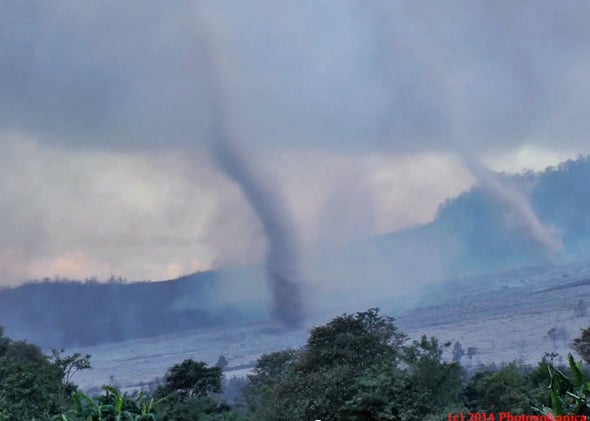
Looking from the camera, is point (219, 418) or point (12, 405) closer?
point (12, 405)

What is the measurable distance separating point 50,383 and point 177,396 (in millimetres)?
29814

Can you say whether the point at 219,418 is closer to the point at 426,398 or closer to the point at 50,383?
the point at 50,383

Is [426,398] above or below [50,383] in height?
below

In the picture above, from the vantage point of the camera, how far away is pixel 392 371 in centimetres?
3781

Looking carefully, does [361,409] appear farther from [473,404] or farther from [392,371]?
[473,404]

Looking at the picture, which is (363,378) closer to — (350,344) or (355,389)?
(355,389)

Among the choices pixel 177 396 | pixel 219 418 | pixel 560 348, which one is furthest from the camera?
pixel 560 348

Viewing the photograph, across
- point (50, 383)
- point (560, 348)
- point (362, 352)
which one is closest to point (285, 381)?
point (362, 352)

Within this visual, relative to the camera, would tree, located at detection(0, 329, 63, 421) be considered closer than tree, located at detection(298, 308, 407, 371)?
Yes

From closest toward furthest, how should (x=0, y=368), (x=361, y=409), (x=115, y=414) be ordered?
(x=115, y=414)
(x=361, y=409)
(x=0, y=368)

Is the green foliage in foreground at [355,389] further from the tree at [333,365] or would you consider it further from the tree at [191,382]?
the tree at [191,382]

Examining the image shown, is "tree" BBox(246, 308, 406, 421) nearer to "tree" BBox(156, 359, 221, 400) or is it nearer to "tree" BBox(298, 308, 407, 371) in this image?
"tree" BBox(298, 308, 407, 371)

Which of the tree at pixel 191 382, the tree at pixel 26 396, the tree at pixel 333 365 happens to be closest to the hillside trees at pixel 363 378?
the tree at pixel 333 365

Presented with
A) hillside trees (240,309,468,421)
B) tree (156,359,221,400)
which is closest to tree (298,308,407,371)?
hillside trees (240,309,468,421)
